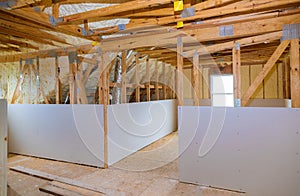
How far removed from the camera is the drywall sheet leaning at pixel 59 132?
3.38m

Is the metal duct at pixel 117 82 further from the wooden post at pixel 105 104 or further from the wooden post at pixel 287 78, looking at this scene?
the wooden post at pixel 287 78

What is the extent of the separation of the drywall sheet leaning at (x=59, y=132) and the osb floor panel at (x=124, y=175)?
0.17 m

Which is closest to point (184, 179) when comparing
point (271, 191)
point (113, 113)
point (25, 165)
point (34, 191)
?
point (271, 191)

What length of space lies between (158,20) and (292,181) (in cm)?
243

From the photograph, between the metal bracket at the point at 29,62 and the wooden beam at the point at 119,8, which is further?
the metal bracket at the point at 29,62

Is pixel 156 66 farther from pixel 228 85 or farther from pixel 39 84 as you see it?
pixel 39 84

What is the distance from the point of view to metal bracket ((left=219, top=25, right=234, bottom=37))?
8.41 feet

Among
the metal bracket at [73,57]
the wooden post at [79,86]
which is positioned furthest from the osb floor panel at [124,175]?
the metal bracket at [73,57]

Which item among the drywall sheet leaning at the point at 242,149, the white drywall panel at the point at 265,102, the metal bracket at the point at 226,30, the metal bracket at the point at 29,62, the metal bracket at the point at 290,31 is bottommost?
the drywall sheet leaning at the point at 242,149

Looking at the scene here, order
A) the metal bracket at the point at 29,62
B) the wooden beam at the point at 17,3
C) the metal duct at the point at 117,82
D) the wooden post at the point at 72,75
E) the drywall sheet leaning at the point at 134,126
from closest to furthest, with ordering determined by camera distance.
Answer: the wooden beam at the point at 17,3 < the drywall sheet leaning at the point at 134,126 < the wooden post at the point at 72,75 < the metal duct at the point at 117,82 < the metal bracket at the point at 29,62

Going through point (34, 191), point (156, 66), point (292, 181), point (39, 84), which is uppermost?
point (156, 66)

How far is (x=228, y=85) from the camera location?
6.12m

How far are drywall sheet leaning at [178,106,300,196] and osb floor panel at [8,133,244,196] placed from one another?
0.31 m

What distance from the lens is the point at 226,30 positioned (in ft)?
8.47
